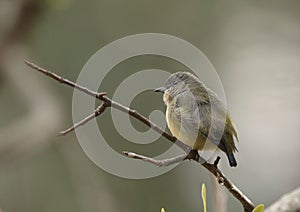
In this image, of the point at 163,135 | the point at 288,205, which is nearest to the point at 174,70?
the point at 288,205

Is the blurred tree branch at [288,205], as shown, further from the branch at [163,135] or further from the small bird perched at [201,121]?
the branch at [163,135]

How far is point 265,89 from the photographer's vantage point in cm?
373

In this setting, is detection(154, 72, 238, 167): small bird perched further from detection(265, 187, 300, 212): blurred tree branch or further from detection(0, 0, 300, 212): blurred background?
detection(0, 0, 300, 212): blurred background

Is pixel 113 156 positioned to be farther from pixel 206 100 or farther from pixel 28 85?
pixel 28 85

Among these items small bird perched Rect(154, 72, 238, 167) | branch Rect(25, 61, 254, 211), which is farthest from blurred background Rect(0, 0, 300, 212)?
branch Rect(25, 61, 254, 211)

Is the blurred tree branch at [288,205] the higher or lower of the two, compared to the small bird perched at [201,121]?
A: lower

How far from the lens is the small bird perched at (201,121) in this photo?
1719mm

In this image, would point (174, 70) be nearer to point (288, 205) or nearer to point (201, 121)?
point (288, 205)

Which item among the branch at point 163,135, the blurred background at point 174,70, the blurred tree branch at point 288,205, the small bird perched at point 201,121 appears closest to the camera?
the branch at point 163,135

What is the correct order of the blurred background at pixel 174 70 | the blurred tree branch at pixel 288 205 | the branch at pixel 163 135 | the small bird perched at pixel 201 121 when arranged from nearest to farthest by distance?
the branch at pixel 163 135
the small bird perched at pixel 201 121
the blurred tree branch at pixel 288 205
the blurred background at pixel 174 70

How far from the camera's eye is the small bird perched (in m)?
1.72

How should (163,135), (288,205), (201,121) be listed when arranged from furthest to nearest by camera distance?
1. (288,205)
2. (201,121)
3. (163,135)

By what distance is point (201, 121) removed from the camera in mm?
1736

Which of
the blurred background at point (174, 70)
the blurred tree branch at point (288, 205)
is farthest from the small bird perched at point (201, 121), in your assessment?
the blurred background at point (174, 70)
